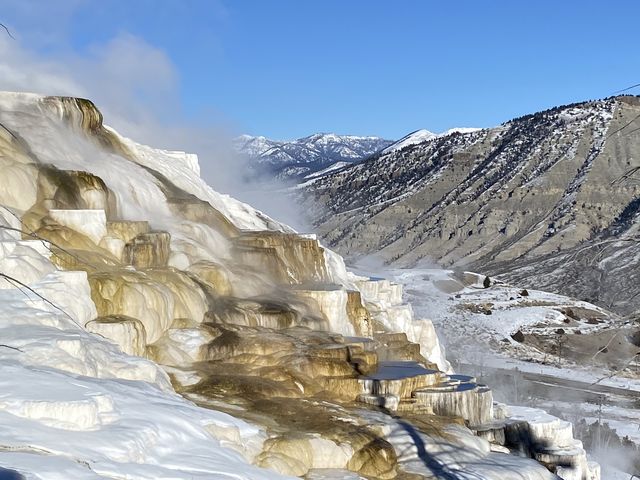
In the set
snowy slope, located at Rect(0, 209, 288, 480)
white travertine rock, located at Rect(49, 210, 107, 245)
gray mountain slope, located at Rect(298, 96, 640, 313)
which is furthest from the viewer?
gray mountain slope, located at Rect(298, 96, 640, 313)

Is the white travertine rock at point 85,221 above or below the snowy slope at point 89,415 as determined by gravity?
above

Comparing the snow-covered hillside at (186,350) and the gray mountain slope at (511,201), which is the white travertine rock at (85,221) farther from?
the gray mountain slope at (511,201)

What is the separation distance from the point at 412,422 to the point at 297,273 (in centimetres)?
915

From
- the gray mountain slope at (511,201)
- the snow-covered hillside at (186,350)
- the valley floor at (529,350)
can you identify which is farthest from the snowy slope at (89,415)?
the gray mountain slope at (511,201)

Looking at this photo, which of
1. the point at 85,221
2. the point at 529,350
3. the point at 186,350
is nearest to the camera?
the point at 186,350

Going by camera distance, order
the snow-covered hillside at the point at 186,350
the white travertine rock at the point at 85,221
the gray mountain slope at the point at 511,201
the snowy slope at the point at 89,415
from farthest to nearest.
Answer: the gray mountain slope at the point at 511,201, the white travertine rock at the point at 85,221, the snow-covered hillside at the point at 186,350, the snowy slope at the point at 89,415

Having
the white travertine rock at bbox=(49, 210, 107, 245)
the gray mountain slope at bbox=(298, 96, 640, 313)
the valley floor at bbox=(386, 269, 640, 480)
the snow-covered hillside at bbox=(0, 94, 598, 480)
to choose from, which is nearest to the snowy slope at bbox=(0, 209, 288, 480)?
the snow-covered hillside at bbox=(0, 94, 598, 480)

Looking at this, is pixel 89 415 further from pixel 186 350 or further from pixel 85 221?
pixel 85 221

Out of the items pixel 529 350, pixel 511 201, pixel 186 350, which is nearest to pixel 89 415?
pixel 186 350

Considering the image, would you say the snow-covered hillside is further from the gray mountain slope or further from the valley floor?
the gray mountain slope

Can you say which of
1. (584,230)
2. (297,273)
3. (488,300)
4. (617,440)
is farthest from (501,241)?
(297,273)

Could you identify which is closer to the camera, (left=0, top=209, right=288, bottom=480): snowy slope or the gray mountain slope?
(left=0, top=209, right=288, bottom=480): snowy slope

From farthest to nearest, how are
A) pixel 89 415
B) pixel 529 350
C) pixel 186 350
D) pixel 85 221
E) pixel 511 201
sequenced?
1. pixel 511 201
2. pixel 529 350
3. pixel 85 221
4. pixel 186 350
5. pixel 89 415

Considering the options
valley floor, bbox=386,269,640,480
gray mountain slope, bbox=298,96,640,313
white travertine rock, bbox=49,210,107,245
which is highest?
gray mountain slope, bbox=298,96,640,313
